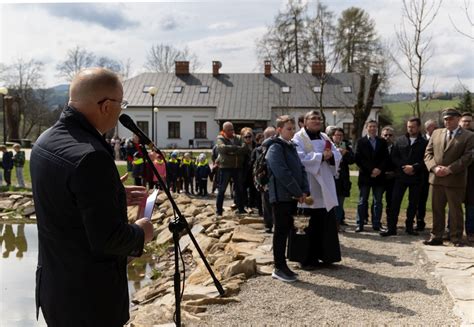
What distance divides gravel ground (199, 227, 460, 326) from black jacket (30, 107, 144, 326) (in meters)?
2.47

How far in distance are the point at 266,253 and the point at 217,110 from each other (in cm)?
3811

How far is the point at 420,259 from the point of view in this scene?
281 inches

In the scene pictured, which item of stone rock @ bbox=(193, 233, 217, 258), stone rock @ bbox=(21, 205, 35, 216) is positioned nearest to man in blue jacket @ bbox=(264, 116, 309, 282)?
stone rock @ bbox=(193, 233, 217, 258)

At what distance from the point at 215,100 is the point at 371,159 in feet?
121

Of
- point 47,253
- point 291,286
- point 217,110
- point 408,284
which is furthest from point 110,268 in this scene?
point 217,110

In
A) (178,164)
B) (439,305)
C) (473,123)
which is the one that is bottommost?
(439,305)

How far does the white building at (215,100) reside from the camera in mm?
43688

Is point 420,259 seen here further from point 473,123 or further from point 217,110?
point 217,110

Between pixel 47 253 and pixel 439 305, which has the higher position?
pixel 47 253

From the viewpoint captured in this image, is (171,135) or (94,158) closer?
(94,158)

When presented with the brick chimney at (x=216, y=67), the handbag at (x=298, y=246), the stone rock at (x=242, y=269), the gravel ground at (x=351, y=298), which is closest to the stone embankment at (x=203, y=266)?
the stone rock at (x=242, y=269)

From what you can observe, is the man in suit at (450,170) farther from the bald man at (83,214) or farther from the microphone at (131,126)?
the bald man at (83,214)

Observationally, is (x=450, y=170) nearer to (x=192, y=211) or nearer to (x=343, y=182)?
(x=343, y=182)

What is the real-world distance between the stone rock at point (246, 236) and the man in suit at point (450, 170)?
2.65 m
